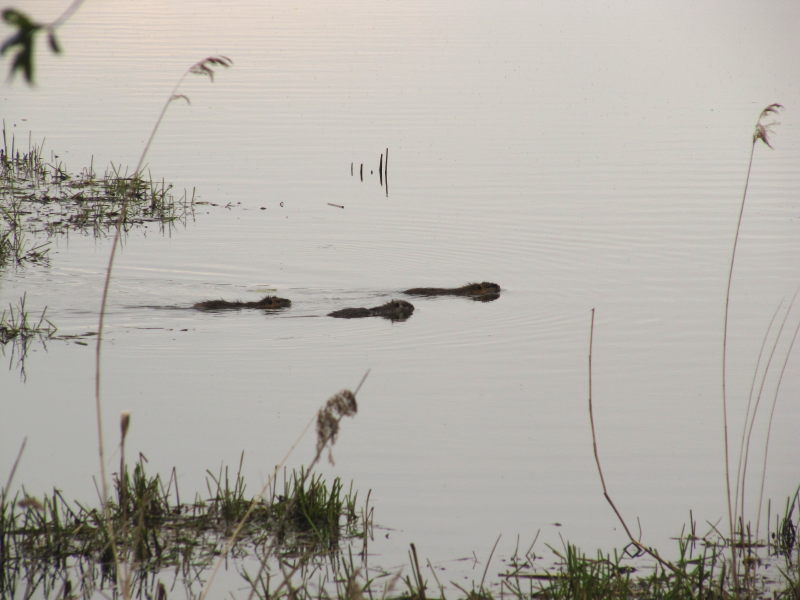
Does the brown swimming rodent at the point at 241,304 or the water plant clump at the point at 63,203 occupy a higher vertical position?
the water plant clump at the point at 63,203

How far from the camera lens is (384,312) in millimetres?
11969

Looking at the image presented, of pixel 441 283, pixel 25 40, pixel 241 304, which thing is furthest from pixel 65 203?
pixel 25 40

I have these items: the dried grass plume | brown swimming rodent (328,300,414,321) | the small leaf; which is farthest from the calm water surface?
the small leaf

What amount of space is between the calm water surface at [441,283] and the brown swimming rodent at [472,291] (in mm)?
204

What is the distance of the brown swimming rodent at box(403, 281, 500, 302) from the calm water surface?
8.0 inches

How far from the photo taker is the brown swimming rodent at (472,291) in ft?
41.4

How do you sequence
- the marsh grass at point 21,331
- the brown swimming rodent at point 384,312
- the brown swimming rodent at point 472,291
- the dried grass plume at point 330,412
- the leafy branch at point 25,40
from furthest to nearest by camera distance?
1. the brown swimming rodent at point 472,291
2. the brown swimming rodent at point 384,312
3. the marsh grass at point 21,331
4. the dried grass plume at point 330,412
5. the leafy branch at point 25,40

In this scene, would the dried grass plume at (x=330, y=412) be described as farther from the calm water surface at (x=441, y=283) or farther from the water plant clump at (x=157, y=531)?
the calm water surface at (x=441, y=283)

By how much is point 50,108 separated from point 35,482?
60.2 feet

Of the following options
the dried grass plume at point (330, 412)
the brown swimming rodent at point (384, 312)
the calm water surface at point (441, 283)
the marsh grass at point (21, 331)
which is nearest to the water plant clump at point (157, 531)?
the calm water surface at point (441, 283)

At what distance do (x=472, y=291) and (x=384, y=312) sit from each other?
1191mm

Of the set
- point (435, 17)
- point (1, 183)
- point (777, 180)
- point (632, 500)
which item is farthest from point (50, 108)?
point (435, 17)

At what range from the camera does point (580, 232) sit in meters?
15.6

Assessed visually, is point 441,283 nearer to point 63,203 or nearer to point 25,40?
point 63,203
